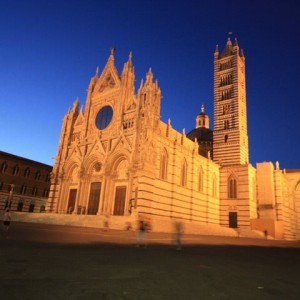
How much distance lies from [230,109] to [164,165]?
61.3ft

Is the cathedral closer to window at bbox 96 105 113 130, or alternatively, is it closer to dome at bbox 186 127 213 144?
window at bbox 96 105 113 130

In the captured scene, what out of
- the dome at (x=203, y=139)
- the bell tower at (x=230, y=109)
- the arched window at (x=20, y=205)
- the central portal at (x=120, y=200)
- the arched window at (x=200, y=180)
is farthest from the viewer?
the dome at (x=203, y=139)

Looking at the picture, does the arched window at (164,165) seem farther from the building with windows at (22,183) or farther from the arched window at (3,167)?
the arched window at (3,167)

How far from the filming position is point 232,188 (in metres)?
39.1

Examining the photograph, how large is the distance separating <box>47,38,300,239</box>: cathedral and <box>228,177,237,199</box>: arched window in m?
0.14

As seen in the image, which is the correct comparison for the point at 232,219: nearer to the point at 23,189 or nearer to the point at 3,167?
the point at 23,189

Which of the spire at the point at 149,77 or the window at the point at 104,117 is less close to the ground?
the spire at the point at 149,77

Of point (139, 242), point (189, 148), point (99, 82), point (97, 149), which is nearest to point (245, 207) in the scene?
point (189, 148)

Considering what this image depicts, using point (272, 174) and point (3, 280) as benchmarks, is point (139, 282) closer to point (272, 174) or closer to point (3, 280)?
point (3, 280)

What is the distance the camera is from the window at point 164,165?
28717 millimetres

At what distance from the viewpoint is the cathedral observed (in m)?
27.3

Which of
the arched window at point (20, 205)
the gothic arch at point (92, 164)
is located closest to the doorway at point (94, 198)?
the gothic arch at point (92, 164)

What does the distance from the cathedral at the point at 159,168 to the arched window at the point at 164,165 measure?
10 centimetres

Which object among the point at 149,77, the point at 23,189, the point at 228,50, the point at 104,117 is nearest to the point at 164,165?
the point at 149,77
